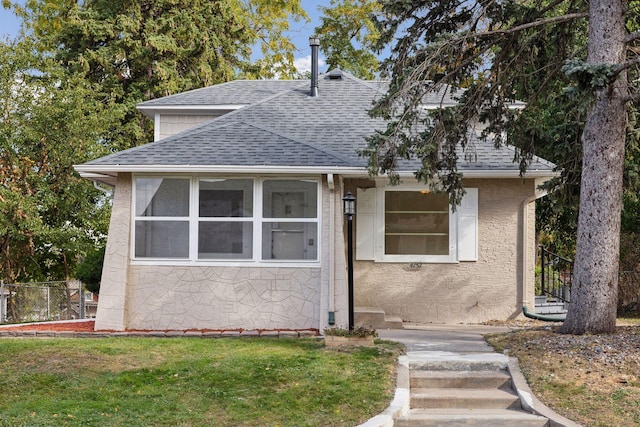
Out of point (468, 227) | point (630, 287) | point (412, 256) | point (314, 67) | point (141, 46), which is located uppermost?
point (141, 46)

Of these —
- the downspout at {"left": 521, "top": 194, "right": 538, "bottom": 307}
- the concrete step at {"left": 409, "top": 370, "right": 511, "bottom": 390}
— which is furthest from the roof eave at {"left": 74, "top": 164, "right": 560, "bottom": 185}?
the concrete step at {"left": 409, "top": 370, "right": 511, "bottom": 390}

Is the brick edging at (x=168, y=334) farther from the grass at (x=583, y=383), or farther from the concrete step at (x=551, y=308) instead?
the concrete step at (x=551, y=308)

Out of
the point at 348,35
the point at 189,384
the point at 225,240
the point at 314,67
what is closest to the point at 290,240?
the point at 225,240

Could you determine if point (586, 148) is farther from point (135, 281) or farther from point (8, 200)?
point (8, 200)

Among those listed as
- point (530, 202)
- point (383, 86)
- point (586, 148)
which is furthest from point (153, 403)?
point (383, 86)

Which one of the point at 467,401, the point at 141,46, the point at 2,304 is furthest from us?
the point at 141,46

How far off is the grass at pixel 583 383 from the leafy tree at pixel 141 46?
19.1 meters

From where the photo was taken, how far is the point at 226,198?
13.2m

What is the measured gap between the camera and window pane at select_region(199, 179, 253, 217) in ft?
43.2

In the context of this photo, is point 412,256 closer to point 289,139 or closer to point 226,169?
point 289,139

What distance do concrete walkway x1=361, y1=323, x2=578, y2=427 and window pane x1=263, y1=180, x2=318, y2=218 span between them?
8.25 feet

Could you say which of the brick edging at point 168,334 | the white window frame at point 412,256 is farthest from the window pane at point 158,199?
the white window frame at point 412,256

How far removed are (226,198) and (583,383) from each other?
6.88 m

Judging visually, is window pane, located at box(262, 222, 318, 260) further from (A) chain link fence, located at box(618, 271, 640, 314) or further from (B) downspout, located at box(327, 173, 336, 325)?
(A) chain link fence, located at box(618, 271, 640, 314)
